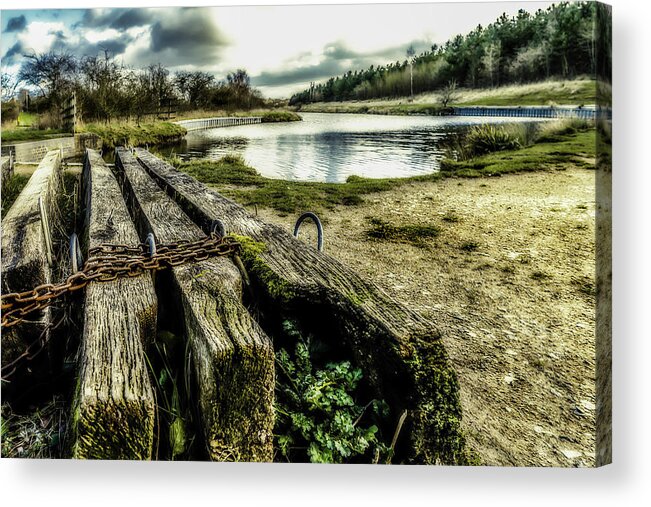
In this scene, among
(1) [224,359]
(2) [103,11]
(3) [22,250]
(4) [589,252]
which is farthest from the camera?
(2) [103,11]

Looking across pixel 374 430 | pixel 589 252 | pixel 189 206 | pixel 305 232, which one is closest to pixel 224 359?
pixel 374 430

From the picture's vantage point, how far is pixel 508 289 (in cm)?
337

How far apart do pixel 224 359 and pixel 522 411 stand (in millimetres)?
1685

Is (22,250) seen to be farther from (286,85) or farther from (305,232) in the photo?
(305,232)

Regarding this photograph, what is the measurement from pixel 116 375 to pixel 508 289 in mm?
2377

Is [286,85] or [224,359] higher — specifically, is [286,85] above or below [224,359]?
above

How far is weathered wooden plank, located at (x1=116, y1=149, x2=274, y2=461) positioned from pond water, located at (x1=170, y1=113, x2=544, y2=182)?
1.76 m

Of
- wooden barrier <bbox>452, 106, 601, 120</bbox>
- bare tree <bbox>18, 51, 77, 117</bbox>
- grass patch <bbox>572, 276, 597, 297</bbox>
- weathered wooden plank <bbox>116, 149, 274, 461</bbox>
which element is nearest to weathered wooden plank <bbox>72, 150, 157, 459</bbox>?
weathered wooden plank <bbox>116, 149, 274, 461</bbox>

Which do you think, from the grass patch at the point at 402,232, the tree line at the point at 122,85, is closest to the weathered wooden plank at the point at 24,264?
the tree line at the point at 122,85

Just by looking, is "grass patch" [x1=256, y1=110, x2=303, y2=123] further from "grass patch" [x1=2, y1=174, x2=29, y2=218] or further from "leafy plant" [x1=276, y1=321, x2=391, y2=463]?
"leafy plant" [x1=276, y1=321, x2=391, y2=463]

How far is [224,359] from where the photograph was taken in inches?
67.9

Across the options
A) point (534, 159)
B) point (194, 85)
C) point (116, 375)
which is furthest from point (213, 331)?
point (534, 159)

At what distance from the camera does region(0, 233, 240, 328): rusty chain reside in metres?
2.06

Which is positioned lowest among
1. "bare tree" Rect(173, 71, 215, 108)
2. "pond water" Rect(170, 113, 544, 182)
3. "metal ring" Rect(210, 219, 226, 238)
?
"metal ring" Rect(210, 219, 226, 238)
